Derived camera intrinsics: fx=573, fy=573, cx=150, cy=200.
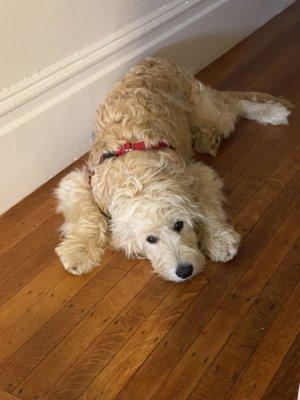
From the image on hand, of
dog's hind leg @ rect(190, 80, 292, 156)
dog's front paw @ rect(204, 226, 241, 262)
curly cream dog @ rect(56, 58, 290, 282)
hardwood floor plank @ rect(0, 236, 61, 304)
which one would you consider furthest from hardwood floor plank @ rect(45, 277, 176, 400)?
dog's hind leg @ rect(190, 80, 292, 156)

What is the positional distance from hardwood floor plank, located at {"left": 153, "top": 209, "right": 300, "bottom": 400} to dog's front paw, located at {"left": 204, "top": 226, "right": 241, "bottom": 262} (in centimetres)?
12

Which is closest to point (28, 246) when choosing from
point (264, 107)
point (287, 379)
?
point (287, 379)

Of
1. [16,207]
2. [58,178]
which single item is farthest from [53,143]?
[16,207]

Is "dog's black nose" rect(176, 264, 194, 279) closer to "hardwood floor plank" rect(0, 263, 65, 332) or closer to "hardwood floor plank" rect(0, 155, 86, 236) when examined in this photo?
"hardwood floor plank" rect(0, 263, 65, 332)

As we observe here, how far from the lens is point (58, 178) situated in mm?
3318

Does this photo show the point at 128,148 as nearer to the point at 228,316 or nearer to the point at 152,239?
the point at 152,239

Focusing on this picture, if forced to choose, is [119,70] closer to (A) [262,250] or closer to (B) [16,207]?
(B) [16,207]

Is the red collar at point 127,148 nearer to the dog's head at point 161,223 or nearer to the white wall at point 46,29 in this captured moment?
the dog's head at point 161,223

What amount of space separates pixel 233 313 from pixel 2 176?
1.40 m

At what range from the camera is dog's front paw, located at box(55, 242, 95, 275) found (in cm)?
264

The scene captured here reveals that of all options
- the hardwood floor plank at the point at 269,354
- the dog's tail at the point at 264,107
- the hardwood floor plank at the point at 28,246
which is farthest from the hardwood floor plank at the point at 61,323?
the dog's tail at the point at 264,107

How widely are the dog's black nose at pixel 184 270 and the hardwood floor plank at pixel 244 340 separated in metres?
0.30

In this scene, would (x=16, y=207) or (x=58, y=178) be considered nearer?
(x=16, y=207)

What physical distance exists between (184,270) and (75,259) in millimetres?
546
